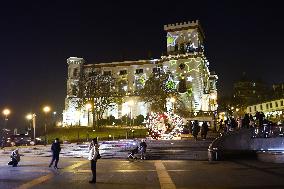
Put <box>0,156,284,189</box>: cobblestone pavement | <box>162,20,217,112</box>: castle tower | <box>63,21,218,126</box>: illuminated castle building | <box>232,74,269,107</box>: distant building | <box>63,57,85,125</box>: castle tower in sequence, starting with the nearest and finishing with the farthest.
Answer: <box>0,156,284,189</box>: cobblestone pavement → <box>162,20,217,112</box>: castle tower → <box>63,21,218,126</box>: illuminated castle building → <box>63,57,85,125</box>: castle tower → <box>232,74,269,107</box>: distant building

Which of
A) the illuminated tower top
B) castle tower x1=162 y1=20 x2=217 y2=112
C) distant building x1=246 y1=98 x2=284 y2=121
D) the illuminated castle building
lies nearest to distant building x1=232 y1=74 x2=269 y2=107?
distant building x1=246 y1=98 x2=284 y2=121

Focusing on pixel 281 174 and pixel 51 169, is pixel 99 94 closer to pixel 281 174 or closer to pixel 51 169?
pixel 51 169

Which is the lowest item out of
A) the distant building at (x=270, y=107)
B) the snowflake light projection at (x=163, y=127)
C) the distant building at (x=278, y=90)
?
the snowflake light projection at (x=163, y=127)

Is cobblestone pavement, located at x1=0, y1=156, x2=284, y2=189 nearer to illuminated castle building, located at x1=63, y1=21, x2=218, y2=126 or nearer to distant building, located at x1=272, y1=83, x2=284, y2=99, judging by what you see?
illuminated castle building, located at x1=63, y1=21, x2=218, y2=126

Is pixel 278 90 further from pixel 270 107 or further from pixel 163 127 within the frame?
pixel 163 127

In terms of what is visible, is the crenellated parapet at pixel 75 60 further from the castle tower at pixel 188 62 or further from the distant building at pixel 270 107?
the distant building at pixel 270 107

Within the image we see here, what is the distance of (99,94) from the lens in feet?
258

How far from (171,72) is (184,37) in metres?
8.31

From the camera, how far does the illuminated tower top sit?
279 ft

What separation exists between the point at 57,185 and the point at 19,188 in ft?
4.95

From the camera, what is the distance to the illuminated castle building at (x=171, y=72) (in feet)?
275

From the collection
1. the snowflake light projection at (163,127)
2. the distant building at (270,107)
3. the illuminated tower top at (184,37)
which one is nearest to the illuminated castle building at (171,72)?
the illuminated tower top at (184,37)

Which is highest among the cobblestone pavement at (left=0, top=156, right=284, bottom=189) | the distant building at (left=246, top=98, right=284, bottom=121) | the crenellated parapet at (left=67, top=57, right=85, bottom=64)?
the crenellated parapet at (left=67, top=57, right=85, bottom=64)

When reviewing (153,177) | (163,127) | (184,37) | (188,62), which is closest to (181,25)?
(184,37)
